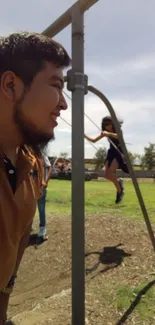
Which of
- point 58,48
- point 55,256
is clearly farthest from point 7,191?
point 55,256

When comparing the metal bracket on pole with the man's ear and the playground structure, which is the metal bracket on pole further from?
the man's ear

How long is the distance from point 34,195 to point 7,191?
0.56ft

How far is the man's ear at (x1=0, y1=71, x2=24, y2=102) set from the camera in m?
1.03

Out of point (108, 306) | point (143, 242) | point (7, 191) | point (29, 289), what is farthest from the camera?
point (143, 242)

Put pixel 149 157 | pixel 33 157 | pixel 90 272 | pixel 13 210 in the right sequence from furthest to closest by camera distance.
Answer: pixel 149 157 → pixel 90 272 → pixel 33 157 → pixel 13 210

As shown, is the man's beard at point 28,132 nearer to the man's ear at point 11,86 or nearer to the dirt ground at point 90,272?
the man's ear at point 11,86

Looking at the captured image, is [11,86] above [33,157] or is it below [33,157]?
above

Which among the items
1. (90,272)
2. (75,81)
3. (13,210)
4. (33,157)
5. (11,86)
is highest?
(75,81)

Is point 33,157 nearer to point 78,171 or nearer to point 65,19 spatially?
point 78,171

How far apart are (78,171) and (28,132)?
3.56ft

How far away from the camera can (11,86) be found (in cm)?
104

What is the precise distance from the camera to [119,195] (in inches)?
251

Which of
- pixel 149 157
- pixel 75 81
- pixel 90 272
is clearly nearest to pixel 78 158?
pixel 75 81

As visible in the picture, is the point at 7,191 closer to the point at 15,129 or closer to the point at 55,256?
the point at 15,129
